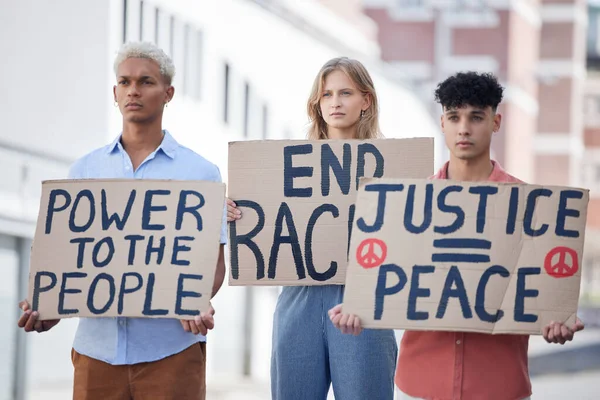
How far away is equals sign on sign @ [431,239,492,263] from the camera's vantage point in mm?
3777

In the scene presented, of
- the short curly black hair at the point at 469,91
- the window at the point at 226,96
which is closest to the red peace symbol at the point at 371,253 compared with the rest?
the short curly black hair at the point at 469,91

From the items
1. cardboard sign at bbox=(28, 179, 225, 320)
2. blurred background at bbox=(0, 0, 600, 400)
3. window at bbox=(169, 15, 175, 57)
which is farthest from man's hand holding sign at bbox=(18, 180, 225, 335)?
window at bbox=(169, 15, 175, 57)

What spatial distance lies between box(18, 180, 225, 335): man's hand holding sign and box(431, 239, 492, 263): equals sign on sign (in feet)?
2.40

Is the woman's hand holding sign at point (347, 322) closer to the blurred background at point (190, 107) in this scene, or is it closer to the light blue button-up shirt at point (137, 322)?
the light blue button-up shirt at point (137, 322)

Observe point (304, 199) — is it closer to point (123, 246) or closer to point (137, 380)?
point (123, 246)

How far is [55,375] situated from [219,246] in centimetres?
531

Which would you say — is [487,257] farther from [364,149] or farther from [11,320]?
[11,320]

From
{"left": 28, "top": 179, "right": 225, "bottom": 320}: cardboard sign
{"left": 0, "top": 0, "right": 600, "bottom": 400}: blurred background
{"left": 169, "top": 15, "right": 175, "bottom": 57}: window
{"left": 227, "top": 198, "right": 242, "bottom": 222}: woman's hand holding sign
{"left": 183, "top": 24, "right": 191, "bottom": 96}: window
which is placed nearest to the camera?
{"left": 28, "top": 179, "right": 225, "bottom": 320}: cardboard sign

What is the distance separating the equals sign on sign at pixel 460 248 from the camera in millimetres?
3777

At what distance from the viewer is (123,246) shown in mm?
4047

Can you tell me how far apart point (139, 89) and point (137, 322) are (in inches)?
30.2

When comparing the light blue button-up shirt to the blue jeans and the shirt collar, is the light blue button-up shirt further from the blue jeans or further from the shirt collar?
the blue jeans

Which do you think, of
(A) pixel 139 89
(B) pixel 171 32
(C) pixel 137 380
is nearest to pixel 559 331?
(C) pixel 137 380

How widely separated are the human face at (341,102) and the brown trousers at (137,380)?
104 centimetres
